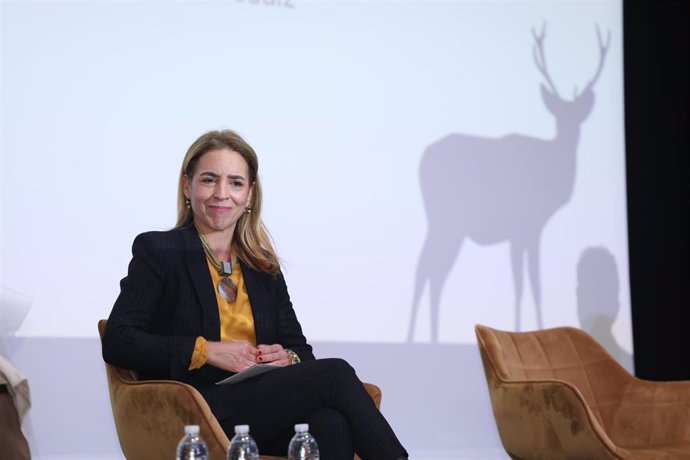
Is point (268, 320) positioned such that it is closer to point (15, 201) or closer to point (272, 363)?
point (272, 363)

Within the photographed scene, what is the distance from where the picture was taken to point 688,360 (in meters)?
5.20

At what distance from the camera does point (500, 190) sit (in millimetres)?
4758

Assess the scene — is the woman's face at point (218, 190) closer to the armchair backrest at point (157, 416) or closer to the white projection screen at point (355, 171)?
the armchair backrest at point (157, 416)

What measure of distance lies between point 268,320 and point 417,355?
1.90 m

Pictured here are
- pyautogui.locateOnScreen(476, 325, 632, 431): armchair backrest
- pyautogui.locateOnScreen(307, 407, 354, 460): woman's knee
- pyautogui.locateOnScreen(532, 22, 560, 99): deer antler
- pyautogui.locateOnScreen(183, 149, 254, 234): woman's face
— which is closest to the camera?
pyautogui.locateOnScreen(307, 407, 354, 460): woman's knee

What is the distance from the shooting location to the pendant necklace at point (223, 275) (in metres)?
2.81

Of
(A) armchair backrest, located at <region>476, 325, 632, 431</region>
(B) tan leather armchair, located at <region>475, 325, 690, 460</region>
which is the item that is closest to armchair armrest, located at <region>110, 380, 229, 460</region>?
(B) tan leather armchair, located at <region>475, 325, 690, 460</region>

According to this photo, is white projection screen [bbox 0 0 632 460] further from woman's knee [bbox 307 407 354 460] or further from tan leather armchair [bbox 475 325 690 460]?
Answer: woman's knee [bbox 307 407 354 460]

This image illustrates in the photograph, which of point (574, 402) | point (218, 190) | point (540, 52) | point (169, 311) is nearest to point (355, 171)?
point (540, 52)

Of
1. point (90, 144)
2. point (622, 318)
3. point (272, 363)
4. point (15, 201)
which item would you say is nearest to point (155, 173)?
point (90, 144)

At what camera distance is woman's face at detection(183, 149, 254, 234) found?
9.23ft

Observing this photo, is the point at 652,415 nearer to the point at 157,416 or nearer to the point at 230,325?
the point at 230,325

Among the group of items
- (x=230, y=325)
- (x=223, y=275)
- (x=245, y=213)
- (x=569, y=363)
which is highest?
(x=245, y=213)

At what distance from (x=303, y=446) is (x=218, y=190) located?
0.81 meters
